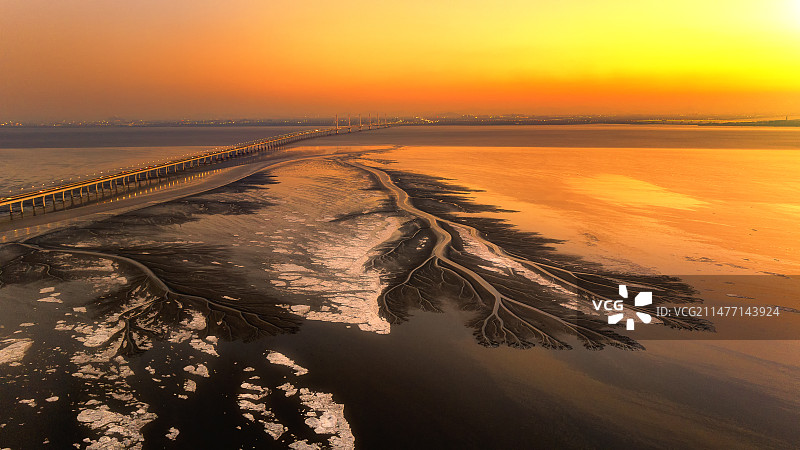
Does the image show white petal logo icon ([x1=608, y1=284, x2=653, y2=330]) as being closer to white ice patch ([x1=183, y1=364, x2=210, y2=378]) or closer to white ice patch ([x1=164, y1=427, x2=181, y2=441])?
white ice patch ([x1=183, y1=364, x2=210, y2=378])

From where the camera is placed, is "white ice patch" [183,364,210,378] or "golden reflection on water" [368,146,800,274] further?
"golden reflection on water" [368,146,800,274]

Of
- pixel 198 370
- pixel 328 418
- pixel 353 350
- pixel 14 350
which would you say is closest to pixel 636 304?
pixel 353 350

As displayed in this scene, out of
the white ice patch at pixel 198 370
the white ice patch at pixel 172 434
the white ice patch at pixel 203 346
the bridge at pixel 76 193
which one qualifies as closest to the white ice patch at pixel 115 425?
the white ice patch at pixel 172 434

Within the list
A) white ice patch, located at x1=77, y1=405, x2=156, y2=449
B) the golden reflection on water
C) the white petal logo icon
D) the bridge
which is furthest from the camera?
the bridge

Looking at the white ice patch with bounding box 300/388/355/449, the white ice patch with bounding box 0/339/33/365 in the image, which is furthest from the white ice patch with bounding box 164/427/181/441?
the white ice patch with bounding box 0/339/33/365

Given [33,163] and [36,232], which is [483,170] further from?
[33,163]

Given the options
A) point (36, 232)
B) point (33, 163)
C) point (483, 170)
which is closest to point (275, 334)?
point (36, 232)
